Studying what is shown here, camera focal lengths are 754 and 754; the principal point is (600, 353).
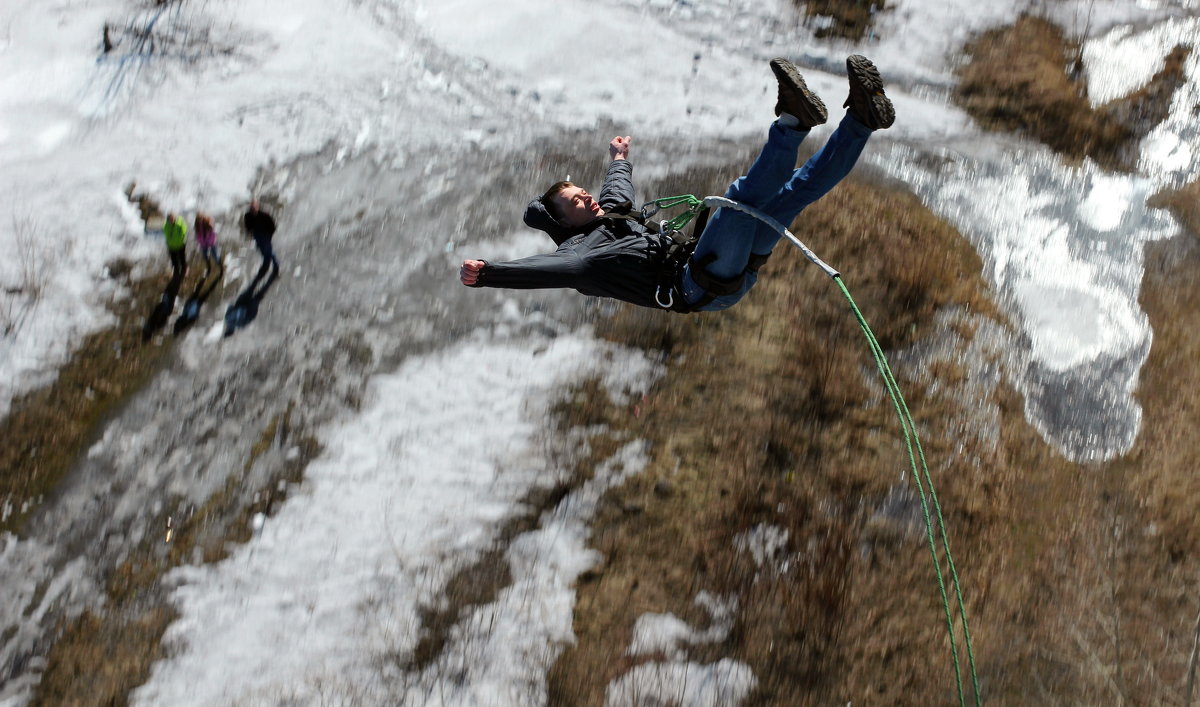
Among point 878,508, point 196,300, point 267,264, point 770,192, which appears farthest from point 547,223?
point 196,300

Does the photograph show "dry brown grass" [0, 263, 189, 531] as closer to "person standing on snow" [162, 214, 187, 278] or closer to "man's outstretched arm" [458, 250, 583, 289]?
"person standing on snow" [162, 214, 187, 278]

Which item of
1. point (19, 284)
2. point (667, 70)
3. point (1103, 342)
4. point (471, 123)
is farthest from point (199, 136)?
point (1103, 342)

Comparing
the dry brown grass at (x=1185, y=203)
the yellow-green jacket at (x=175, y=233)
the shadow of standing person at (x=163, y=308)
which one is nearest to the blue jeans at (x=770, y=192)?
the dry brown grass at (x=1185, y=203)

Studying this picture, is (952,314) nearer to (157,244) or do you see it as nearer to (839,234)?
(839,234)

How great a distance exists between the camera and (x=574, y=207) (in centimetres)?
489

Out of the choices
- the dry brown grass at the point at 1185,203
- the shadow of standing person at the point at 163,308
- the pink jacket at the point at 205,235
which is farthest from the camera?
the shadow of standing person at the point at 163,308

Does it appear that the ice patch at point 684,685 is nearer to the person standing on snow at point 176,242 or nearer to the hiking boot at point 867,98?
the hiking boot at point 867,98

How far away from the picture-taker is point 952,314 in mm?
7320

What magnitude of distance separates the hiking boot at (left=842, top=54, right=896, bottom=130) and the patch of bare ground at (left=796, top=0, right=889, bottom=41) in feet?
19.7

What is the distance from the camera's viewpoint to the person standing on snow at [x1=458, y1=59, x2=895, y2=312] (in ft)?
13.4

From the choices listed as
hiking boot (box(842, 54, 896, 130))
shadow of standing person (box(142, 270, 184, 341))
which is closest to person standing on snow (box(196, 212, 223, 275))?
shadow of standing person (box(142, 270, 184, 341))

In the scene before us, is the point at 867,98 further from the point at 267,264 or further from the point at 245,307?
the point at 245,307

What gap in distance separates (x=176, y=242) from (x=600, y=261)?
235 inches

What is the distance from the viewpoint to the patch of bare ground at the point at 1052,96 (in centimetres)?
839
